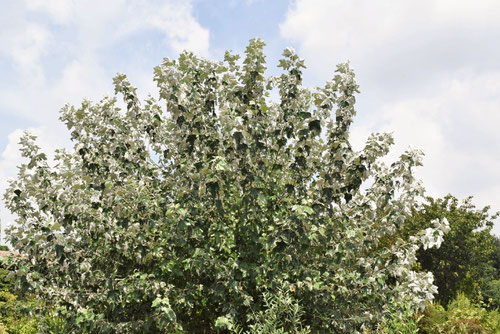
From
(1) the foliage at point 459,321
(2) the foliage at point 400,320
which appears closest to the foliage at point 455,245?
(1) the foliage at point 459,321

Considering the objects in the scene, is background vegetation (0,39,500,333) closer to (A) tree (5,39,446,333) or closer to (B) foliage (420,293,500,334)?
(A) tree (5,39,446,333)

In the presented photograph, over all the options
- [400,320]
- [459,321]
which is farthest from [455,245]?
[400,320]

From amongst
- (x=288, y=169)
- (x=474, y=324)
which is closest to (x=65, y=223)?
(x=288, y=169)

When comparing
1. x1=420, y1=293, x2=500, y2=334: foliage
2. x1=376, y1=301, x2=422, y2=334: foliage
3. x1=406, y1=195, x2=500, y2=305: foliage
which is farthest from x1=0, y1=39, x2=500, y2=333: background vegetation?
x1=406, y1=195, x2=500, y2=305: foliage

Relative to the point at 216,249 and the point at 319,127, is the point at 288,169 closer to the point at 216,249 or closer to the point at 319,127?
the point at 319,127

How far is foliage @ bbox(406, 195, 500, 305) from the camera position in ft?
74.8

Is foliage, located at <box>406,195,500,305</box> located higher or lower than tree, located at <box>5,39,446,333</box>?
higher

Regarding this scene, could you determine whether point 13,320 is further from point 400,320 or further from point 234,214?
point 400,320

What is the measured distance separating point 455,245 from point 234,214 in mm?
20011

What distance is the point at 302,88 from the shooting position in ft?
21.7

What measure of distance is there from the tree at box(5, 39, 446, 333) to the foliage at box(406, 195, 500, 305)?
56.3 ft

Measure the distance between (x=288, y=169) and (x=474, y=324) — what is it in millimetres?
7500

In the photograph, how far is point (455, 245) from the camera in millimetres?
23266

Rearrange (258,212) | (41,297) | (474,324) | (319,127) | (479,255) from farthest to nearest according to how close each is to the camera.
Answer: (479,255) < (474,324) < (41,297) < (258,212) < (319,127)
